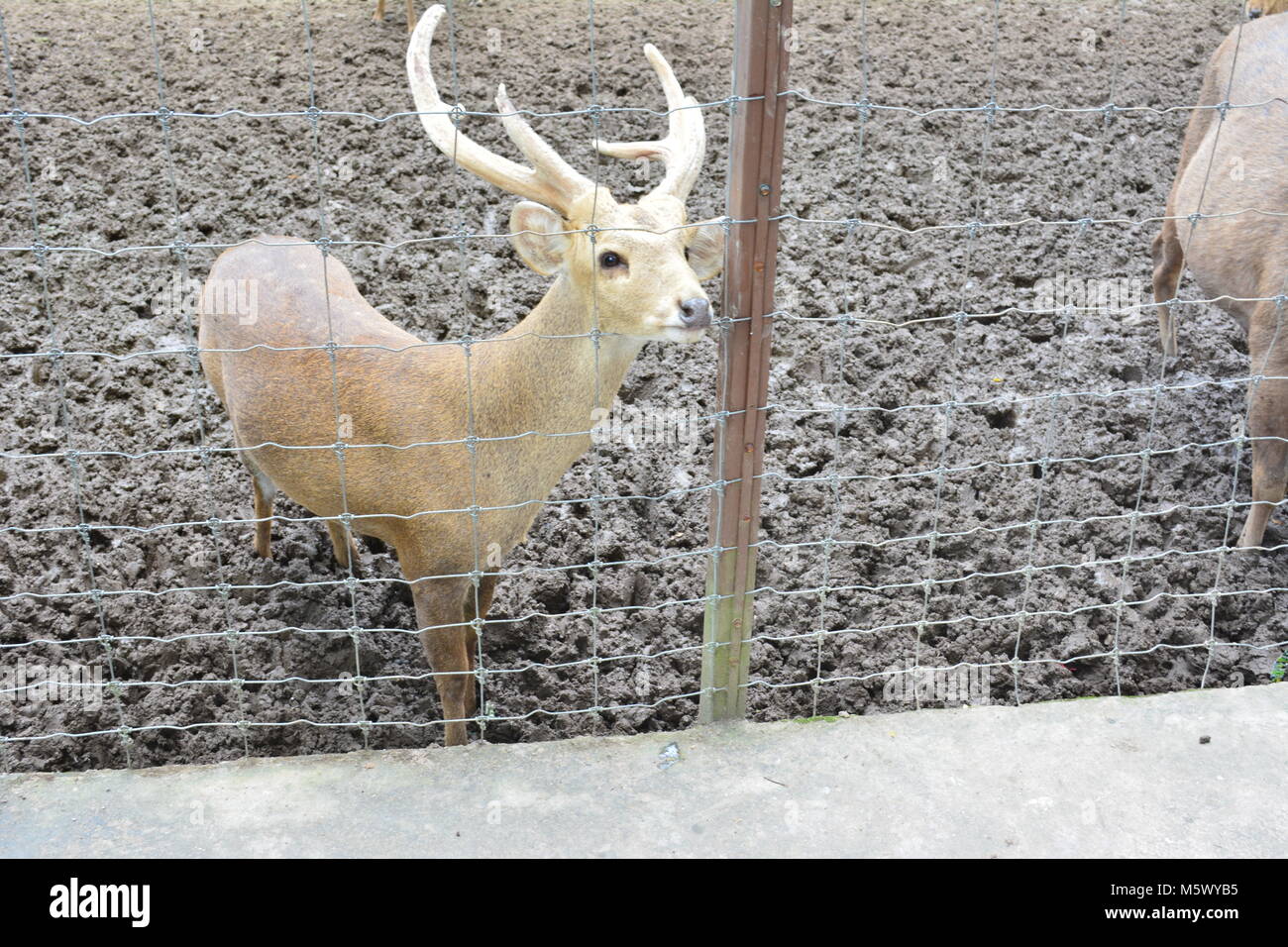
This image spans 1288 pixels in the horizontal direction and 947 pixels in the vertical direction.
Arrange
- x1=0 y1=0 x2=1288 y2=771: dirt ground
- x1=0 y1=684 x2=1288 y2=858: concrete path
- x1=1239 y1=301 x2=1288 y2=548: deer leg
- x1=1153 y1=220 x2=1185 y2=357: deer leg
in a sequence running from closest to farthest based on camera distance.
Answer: x1=0 y1=684 x2=1288 y2=858: concrete path → x1=0 y1=0 x2=1288 y2=771: dirt ground → x1=1239 y1=301 x2=1288 y2=548: deer leg → x1=1153 y1=220 x2=1185 y2=357: deer leg

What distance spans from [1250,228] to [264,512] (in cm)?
365

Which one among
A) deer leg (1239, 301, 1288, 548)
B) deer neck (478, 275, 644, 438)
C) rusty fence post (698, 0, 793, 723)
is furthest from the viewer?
deer leg (1239, 301, 1288, 548)

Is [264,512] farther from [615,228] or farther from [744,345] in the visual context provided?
[744,345]

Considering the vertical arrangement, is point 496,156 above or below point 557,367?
above

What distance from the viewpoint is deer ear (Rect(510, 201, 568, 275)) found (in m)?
2.94

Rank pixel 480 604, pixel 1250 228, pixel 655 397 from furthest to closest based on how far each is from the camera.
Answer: pixel 655 397
pixel 1250 228
pixel 480 604

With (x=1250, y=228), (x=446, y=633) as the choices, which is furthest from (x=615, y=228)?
(x=1250, y=228)

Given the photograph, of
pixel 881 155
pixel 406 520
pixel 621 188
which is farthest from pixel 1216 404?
pixel 406 520

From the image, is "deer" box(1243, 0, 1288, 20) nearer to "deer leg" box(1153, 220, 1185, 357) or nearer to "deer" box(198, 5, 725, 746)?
"deer leg" box(1153, 220, 1185, 357)

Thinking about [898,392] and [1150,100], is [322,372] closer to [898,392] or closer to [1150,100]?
[898,392]

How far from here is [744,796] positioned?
9.49ft

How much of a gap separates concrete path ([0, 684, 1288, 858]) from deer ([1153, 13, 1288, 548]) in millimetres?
1507

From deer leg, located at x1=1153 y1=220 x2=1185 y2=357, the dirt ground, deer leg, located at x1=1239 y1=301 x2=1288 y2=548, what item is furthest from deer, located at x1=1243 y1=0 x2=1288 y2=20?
deer leg, located at x1=1239 y1=301 x2=1288 y2=548

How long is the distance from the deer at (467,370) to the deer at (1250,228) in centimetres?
210
